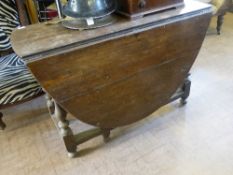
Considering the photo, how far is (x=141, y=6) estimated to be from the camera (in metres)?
1.31

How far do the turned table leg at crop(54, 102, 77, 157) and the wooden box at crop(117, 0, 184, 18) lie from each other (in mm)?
668

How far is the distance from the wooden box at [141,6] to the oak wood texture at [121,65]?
5 cm

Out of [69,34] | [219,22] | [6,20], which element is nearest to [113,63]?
[69,34]

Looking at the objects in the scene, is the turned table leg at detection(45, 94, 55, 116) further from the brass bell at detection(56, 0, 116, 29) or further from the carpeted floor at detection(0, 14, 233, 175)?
the brass bell at detection(56, 0, 116, 29)

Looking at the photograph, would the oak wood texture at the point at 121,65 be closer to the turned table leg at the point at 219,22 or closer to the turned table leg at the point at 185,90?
the turned table leg at the point at 185,90

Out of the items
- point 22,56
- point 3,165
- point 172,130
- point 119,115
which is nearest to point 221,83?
point 172,130

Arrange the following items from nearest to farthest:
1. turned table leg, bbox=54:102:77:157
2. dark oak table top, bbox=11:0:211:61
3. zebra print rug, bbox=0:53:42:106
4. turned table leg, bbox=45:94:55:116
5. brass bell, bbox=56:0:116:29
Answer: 1. dark oak table top, bbox=11:0:211:61
2. brass bell, bbox=56:0:116:29
3. turned table leg, bbox=54:102:77:157
4. zebra print rug, bbox=0:53:42:106
5. turned table leg, bbox=45:94:55:116

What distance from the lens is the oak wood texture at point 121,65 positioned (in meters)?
1.16

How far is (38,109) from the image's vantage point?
200cm

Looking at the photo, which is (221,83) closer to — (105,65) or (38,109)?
(105,65)

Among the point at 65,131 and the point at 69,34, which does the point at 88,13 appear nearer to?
the point at 69,34

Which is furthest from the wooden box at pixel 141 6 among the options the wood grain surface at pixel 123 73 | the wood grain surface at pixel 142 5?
the wood grain surface at pixel 123 73

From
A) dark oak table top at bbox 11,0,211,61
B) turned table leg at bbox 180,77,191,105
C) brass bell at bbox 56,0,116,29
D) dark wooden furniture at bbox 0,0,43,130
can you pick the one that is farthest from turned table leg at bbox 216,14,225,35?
dark wooden furniture at bbox 0,0,43,130

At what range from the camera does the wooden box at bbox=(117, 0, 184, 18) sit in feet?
4.24
